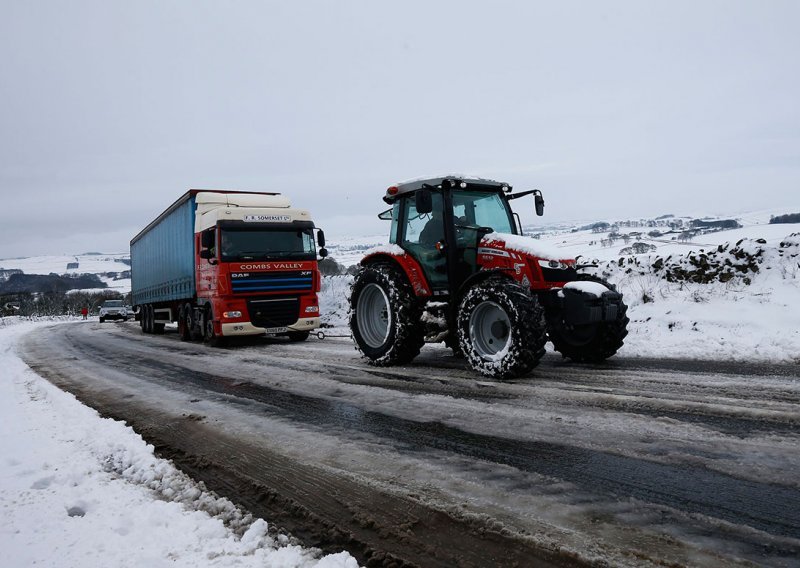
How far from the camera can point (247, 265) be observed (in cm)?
1129

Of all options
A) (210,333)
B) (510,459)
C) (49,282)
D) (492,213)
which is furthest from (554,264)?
(49,282)

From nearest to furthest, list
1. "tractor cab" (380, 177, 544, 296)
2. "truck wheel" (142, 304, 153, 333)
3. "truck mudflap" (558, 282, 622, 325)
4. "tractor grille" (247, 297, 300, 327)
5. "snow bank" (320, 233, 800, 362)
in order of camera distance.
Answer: "truck mudflap" (558, 282, 622, 325), "tractor cab" (380, 177, 544, 296), "snow bank" (320, 233, 800, 362), "tractor grille" (247, 297, 300, 327), "truck wheel" (142, 304, 153, 333)

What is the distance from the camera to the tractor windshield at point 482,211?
6.85 metres

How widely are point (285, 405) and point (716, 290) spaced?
28.7 feet

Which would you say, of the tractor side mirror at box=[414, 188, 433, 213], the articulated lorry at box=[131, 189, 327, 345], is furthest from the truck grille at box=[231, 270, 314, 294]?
the tractor side mirror at box=[414, 188, 433, 213]

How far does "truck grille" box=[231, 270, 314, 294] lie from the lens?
443 inches

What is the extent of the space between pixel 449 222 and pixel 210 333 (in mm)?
7460

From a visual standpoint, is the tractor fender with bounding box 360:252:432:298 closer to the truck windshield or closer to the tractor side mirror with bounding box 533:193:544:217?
the tractor side mirror with bounding box 533:193:544:217

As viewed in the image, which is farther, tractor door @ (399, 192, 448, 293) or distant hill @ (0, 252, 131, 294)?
distant hill @ (0, 252, 131, 294)

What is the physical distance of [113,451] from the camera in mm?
3740

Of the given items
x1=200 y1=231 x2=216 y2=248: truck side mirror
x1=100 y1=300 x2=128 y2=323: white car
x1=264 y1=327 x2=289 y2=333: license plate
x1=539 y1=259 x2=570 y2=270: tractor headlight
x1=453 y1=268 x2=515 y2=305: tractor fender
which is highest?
x1=200 y1=231 x2=216 y2=248: truck side mirror

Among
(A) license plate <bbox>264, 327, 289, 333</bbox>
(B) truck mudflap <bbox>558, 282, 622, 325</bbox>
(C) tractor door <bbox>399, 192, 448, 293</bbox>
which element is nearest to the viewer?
(B) truck mudflap <bbox>558, 282, 622, 325</bbox>

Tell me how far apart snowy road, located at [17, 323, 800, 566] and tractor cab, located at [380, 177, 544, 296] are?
135 centimetres

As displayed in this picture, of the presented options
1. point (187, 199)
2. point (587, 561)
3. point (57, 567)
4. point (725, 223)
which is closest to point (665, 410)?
point (587, 561)
